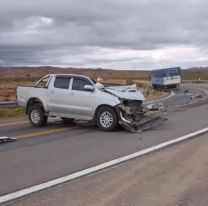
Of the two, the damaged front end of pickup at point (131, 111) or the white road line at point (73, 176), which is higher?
the damaged front end of pickup at point (131, 111)

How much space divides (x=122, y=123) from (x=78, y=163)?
5.75m

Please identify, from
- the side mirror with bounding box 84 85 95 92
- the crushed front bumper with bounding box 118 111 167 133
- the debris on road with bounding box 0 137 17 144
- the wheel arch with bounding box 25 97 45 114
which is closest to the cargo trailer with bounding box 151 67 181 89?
the wheel arch with bounding box 25 97 45 114

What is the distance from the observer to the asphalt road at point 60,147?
8.69 meters

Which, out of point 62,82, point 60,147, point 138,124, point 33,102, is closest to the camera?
point 60,147

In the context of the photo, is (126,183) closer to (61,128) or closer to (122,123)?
(122,123)

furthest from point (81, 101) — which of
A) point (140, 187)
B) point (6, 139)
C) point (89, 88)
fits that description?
point (140, 187)

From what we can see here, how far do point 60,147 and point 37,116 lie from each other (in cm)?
507

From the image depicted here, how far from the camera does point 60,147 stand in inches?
466

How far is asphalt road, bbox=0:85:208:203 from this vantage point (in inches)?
342

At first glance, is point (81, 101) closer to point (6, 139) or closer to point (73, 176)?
point (6, 139)

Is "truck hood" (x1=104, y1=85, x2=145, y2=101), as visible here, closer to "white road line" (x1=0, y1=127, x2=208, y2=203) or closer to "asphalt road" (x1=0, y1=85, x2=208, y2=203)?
"asphalt road" (x1=0, y1=85, x2=208, y2=203)

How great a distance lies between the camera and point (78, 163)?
9.66m

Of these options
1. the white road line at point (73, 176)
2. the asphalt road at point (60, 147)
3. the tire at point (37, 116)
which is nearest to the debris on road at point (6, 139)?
the asphalt road at point (60, 147)

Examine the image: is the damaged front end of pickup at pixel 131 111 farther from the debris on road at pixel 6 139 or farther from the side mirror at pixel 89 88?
the debris on road at pixel 6 139
